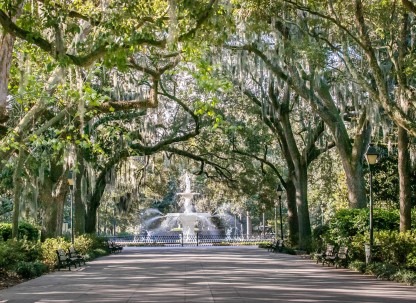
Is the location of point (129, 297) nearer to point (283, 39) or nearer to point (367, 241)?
point (367, 241)

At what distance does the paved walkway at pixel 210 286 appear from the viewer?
40.5ft

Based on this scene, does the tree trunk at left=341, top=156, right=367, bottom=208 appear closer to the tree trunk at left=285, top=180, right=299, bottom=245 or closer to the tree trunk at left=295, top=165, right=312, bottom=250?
the tree trunk at left=295, top=165, right=312, bottom=250

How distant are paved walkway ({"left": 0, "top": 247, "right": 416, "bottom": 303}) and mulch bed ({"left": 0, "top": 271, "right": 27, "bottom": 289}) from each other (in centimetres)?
36

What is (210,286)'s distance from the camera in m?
14.6

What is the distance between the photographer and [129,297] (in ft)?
41.3

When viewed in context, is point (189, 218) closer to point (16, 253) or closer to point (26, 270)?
point (16, 253)

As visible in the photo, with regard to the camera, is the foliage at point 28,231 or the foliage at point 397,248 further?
the foliage at point 28,231

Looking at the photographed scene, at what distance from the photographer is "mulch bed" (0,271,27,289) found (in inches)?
624

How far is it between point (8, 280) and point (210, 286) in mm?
5618

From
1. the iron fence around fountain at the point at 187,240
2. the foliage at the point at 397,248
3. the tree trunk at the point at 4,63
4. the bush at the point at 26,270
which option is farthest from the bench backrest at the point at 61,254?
the iron fence around fountain at the point at 187,240

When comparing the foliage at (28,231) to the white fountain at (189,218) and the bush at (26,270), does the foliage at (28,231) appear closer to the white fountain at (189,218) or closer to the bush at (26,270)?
the bush at (26,270)

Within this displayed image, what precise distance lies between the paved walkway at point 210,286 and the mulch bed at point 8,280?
0.36 metres

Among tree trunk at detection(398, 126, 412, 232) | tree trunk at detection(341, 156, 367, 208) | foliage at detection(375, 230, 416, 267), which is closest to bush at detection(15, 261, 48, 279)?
foliage at detection(375, 230, 416, 267)

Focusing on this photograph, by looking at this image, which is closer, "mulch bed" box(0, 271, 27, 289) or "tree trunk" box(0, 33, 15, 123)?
"tree trunk" box(0, 33, 15, 123)
